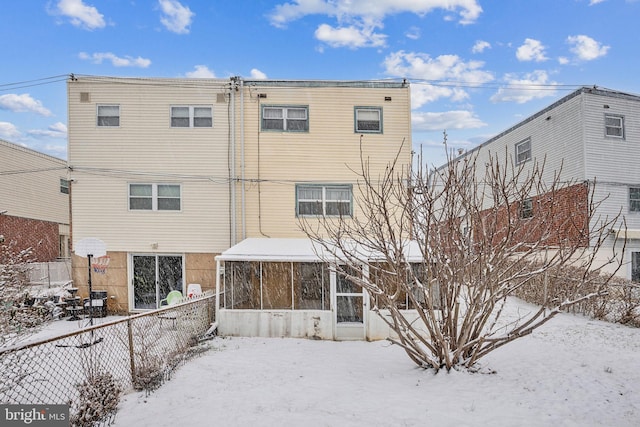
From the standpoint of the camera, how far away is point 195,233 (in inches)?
512

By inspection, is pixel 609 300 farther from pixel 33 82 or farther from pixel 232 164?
pixel 33 82

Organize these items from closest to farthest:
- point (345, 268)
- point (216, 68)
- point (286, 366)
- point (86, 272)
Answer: point (286, 366) < point (345, 268) < point (86, 272) < point (216, 68)

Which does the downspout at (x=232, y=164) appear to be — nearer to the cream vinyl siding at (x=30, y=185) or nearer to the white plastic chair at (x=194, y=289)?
the white plastic chair at (x=194, y=289)

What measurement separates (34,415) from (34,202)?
822 inches

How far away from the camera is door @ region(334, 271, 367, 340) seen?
33.0 ft

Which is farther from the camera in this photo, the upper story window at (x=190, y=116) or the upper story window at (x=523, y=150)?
the upper story window at (x=523, y=150)

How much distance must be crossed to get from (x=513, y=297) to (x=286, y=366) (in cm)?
1065

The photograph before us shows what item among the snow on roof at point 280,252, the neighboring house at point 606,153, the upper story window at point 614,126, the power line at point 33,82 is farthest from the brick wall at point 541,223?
the power line at point 33,82

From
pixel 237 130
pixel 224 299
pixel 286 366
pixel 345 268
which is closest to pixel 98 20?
pixel 237 130

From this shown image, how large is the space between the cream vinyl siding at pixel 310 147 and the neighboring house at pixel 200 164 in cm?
3

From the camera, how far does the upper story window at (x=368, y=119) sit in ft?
43.6

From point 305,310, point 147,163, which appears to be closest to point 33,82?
point 147,163

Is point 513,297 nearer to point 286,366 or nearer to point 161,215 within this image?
point 286,366

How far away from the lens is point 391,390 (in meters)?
5.94
